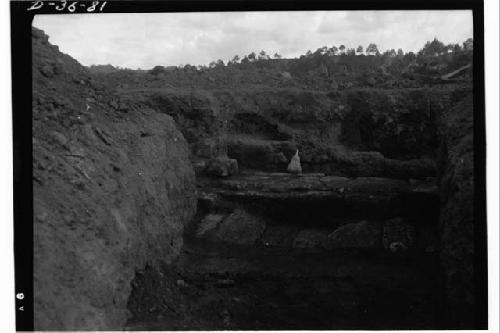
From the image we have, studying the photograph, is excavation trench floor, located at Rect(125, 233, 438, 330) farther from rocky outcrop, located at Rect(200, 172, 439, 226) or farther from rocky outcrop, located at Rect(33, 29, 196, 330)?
rocky outcrop, located at Rect(200, 172, 439, 226)

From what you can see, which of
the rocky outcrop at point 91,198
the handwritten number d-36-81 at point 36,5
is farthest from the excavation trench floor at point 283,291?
the handwritten number d-36-81 at point 36,5

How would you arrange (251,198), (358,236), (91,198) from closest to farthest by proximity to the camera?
(91,198) → (358,236) → (251,198)

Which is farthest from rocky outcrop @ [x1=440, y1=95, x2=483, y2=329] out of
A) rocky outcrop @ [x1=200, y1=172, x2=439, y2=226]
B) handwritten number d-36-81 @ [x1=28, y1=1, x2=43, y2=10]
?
handwritten number d-36-81 @ [x1=28, y1=1, x2=43, y2=10]

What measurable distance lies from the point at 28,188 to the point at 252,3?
133 inches

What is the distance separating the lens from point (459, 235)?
5805 mm

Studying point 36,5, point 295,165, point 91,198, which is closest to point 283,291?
point 91,198

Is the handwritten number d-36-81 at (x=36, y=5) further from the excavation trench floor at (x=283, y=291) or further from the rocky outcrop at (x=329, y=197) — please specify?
the rocky outcrop at (x=329, y=197)

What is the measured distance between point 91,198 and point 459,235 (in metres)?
4.77

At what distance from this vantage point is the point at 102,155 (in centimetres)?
634

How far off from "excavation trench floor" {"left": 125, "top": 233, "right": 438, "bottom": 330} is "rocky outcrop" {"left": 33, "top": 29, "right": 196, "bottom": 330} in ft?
Answer: 1.38

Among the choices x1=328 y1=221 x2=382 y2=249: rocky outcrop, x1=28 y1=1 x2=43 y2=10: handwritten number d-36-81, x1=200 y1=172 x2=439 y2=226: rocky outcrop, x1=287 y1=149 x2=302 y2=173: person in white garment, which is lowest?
x1=328 y1=221 x2=382 y2=249: rocky outcrop

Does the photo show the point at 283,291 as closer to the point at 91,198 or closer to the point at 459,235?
the point at 459,235

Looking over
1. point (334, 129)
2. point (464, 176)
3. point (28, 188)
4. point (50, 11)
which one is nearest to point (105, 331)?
point (28, 188)

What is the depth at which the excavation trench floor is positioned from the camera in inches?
225
